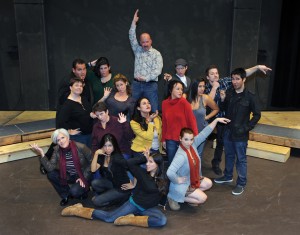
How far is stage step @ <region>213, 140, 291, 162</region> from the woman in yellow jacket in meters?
2.13

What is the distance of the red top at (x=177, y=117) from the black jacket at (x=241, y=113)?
1.66ft

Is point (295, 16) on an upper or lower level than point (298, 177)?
upper

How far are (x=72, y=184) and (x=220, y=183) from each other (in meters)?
2.11

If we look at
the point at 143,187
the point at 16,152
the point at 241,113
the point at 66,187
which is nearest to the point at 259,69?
the point at 241,113

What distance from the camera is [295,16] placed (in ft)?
25.2

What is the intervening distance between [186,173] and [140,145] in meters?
0.79

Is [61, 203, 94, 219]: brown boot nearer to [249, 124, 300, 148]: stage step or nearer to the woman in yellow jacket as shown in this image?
the woman in yellow jacket

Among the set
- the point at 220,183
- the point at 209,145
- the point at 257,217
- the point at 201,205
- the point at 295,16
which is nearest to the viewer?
the point at 257,217

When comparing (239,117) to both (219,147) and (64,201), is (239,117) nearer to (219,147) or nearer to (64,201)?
(219,147)

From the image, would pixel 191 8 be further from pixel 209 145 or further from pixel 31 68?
pixel 31 68

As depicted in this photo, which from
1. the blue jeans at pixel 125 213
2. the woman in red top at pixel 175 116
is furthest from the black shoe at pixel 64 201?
the woman in red top at pixel 175 116

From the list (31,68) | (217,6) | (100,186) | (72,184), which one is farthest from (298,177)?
(31,68)

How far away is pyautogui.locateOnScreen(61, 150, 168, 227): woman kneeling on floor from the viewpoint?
14.3 feet

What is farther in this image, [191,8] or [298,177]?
[191,8]
